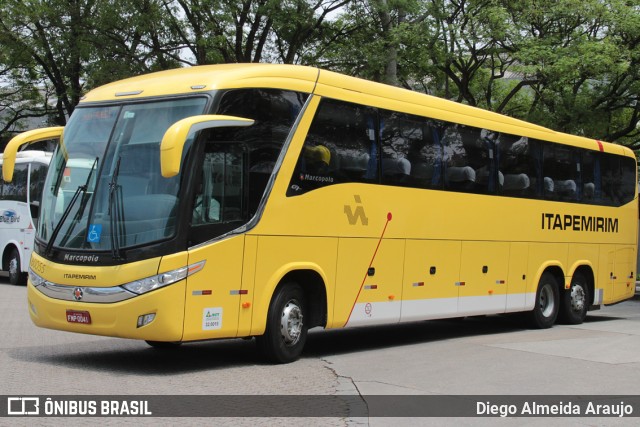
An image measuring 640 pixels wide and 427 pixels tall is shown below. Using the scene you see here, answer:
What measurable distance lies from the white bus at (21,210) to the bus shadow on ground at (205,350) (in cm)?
1192

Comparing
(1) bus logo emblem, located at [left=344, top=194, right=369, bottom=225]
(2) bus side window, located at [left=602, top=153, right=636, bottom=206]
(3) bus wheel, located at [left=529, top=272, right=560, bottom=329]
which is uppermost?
(2) bus side window, located at [left=602, top=153, right=636, bottom=206]

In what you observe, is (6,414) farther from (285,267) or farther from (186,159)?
(285,267)

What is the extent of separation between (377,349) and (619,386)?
13.1ft

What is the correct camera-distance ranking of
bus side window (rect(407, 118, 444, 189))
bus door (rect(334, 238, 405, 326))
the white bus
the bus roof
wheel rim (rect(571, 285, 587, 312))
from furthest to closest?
the white bus, wheel rim (rect(571, 285, 587, 312)), bus side window (rect(407, 118, 444, 189)), bus door (rect(334, 238, 405, 326)), the bus roof

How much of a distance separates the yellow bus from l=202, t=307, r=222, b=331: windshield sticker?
0.04 metres

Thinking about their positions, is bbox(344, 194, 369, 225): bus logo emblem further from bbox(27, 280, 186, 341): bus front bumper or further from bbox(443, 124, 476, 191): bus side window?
bbox(27, 280, 186, 341): bus front bumper

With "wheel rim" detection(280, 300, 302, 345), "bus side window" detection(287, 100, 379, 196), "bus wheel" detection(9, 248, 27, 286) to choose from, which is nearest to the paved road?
"wheel rim" detection(280, 300, 302, 345)

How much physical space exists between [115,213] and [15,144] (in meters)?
1.94

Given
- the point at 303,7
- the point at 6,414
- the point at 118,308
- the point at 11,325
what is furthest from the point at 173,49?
the point at 6,414

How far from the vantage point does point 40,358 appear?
10.5 meters

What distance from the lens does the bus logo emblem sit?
39.0 ft

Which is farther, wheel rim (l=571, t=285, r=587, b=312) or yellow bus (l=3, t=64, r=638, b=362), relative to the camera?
wheel rim (l=571, t=285, r=587, b=312)

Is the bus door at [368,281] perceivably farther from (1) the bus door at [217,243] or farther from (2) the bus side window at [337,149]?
(1) the bus door at [217,243]

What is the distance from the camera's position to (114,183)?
32.4 feet
